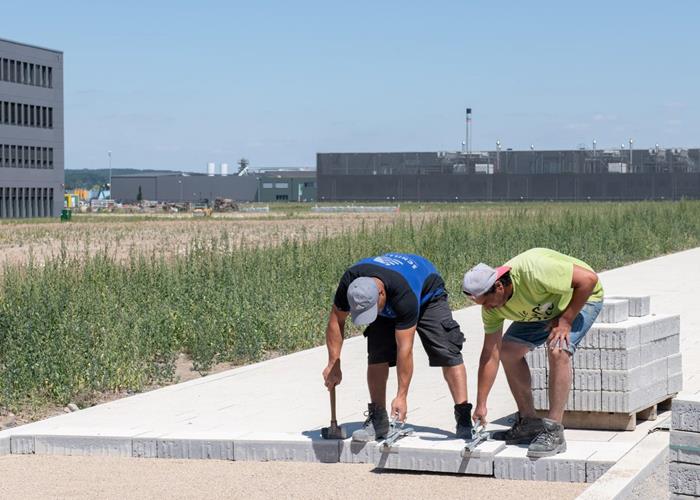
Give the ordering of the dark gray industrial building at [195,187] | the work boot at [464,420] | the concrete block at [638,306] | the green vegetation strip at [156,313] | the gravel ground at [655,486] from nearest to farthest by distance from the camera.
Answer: the gravel ground at [655,486], the work boot at [464,420], the concrete block at [638,306], the green vegetation strip at [156,313], the dark gray industrial building at [195,187]

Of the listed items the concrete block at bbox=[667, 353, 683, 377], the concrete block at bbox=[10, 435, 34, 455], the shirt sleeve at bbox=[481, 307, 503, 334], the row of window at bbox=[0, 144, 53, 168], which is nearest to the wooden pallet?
the concrete block at bbox=[667, 353, 683, 377]

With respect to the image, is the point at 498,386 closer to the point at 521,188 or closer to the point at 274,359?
the point at 274,359

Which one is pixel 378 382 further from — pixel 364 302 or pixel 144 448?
pixel 144 448

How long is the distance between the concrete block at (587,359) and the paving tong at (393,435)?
134 centimetres

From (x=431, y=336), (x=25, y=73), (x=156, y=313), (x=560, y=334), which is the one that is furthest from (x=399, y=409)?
(x=25, y=73)

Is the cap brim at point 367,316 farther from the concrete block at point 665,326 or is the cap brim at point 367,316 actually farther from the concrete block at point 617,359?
the concrete block at point 665,326

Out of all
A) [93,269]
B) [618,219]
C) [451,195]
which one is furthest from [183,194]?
[93,269]

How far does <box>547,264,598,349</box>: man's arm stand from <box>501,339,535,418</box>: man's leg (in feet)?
1.15

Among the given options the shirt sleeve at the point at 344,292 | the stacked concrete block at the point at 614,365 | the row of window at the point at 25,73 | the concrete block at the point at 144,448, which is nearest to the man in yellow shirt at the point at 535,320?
the stacked concrete block at the point at 614,365

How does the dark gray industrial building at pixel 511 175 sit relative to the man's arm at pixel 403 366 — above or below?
above

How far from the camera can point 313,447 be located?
26.7ft

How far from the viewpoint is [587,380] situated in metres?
8.45

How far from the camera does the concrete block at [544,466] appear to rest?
741cm

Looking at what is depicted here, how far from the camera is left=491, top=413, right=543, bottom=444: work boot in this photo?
7.88 meters
